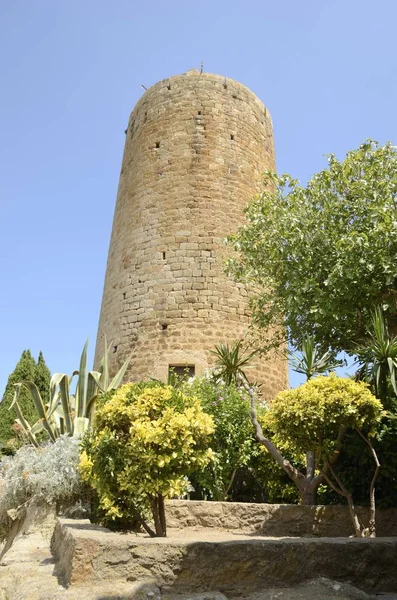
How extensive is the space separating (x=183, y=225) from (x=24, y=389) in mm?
8630

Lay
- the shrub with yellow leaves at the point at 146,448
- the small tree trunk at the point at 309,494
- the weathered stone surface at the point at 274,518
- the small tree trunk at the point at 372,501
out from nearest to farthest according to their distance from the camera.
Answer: the shrub with yellow leaves at the point at 146,448 → the small tree trunk at the point at 372,501 → the weathered stone surface at the point at 274,518 → the small tree trunk at the point at 309,494

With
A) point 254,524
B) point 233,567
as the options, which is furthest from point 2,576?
point 254,524

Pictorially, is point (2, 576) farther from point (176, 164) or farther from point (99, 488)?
point (176, 164)

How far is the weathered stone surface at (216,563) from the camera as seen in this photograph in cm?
362

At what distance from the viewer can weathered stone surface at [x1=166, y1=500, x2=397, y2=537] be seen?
19.2ft

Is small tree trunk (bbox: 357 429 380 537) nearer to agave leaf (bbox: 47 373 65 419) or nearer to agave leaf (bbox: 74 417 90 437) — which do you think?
agave leaf (bbox: 74 417 90 437)

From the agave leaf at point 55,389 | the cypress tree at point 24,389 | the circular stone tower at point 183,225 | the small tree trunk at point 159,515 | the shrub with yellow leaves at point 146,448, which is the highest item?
the circular stone tower at point 183,225

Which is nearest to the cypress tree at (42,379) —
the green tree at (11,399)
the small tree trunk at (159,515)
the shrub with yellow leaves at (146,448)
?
the green tree at (11,399)

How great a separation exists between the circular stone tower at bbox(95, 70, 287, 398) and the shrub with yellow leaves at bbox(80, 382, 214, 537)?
302 inches

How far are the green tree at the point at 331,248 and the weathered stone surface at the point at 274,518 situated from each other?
3414 millimetres

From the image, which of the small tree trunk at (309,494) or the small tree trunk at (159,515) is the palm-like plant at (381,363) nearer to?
the small tree trunk at (309,494)

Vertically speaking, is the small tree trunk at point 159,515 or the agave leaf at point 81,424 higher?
the agave leaf at point 81,424

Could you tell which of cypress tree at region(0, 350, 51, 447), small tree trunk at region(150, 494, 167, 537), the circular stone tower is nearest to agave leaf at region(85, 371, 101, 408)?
the circular stone tower

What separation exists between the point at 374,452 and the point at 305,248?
4.78 meters
